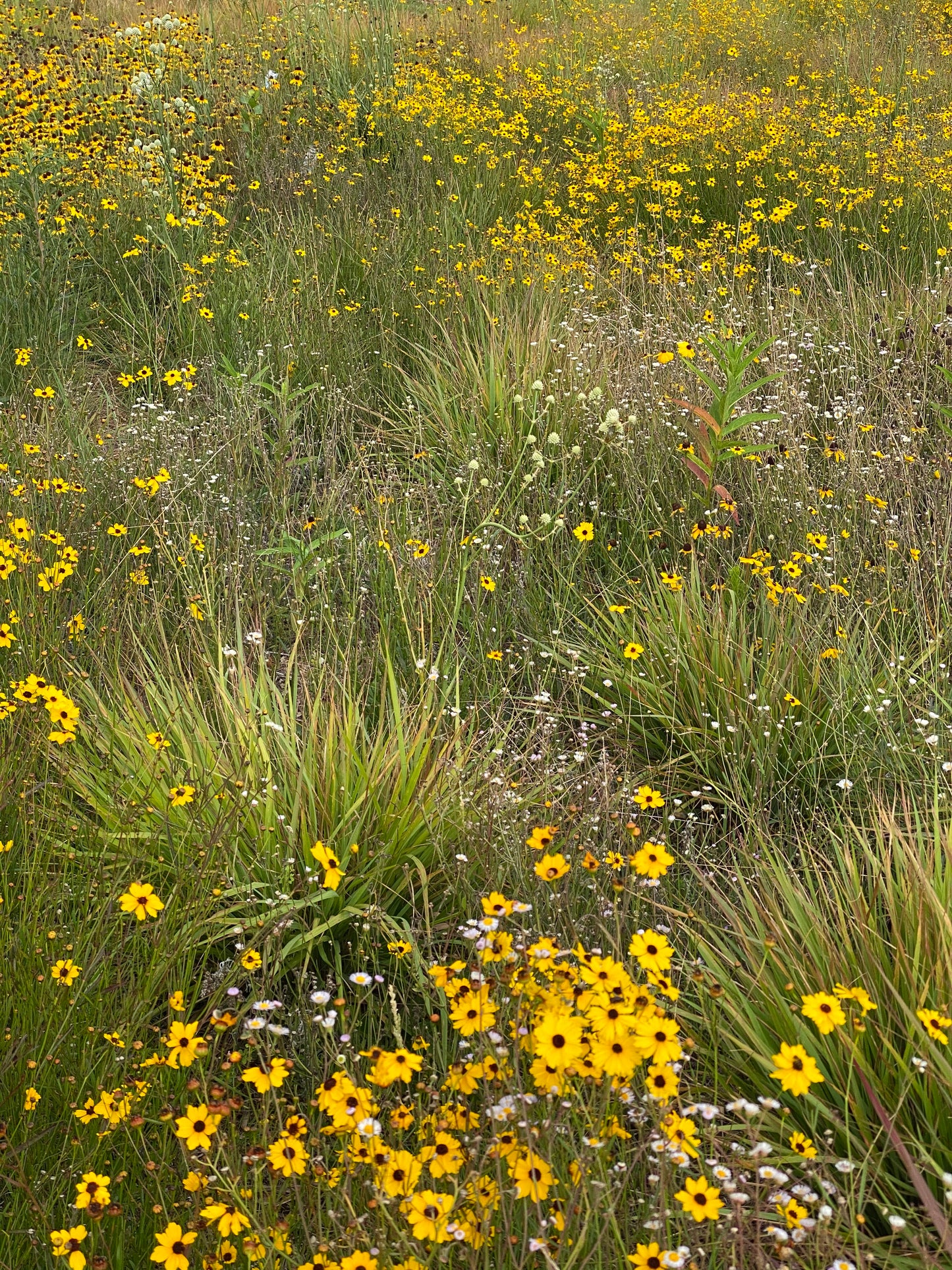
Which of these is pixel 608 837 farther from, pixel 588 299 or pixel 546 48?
pixel 546 48

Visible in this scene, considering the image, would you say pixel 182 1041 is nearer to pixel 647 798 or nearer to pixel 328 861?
pixel 328 861

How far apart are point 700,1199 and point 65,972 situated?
38.6 inches

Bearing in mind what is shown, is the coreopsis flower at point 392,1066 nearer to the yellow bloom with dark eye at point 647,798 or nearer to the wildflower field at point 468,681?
the wildflower field at point 468,681

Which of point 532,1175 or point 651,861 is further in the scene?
point 651,861

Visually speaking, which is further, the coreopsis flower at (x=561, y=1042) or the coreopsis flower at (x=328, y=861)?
the coreopsis flower at (x=328, y=861)

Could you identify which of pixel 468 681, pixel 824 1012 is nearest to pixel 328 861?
pixel 824 1012

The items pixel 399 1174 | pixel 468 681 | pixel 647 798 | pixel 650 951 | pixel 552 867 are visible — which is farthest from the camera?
pixel 468 681

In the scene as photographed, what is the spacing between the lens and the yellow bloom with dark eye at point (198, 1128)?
49.4 inches

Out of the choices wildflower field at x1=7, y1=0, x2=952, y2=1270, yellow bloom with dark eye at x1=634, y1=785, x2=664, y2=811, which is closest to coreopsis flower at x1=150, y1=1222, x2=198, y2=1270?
wildflower field at x1=7, y1=0, x2=952, y2=1270

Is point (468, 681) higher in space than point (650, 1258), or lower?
lower

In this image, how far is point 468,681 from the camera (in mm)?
2998

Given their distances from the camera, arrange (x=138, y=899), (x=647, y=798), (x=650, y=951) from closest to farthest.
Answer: (x=650, y=951) → (x=138, y=899) → (x=647, y=798)

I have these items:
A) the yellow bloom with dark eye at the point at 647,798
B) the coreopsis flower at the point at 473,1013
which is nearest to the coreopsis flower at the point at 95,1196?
the coreopsis flower at the point at 473,1013

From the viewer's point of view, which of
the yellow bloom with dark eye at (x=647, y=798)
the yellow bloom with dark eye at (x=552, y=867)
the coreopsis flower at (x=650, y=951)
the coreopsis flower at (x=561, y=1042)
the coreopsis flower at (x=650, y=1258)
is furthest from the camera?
the yellow bloom with dark eye at (x=647, y=798)
